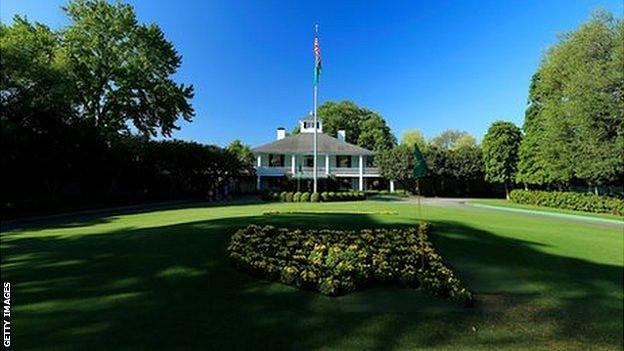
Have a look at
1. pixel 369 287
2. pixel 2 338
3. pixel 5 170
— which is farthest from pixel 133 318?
pixel 5 170

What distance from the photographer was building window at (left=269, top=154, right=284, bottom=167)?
2324 inches

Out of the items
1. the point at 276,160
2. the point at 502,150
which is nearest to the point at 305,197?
the point at 502,150

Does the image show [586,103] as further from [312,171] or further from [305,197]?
[312,171]

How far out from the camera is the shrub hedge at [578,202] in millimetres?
28734

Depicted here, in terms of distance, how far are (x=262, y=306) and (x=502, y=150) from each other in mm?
46929

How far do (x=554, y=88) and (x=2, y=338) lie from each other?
4181cm

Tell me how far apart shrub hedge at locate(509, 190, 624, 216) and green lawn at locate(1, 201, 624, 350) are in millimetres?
22281

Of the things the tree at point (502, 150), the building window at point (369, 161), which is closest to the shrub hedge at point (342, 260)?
the tree at point (502, 150)

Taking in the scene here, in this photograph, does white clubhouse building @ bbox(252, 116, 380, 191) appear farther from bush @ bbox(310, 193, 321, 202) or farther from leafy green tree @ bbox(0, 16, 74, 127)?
leafy green tree @ bbox(0, 16, 74, 127)

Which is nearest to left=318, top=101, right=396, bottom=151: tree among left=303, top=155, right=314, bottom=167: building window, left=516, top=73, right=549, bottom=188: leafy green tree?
left=303, top=155, right=314, bottom=167: building window

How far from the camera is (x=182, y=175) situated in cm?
4272

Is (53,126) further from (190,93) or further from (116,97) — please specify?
(190,93)

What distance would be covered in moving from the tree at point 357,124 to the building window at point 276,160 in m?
20.7

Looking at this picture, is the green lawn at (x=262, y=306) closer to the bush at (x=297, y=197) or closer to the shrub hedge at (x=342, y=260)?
the shrub hedge at (x=342, y=260)
